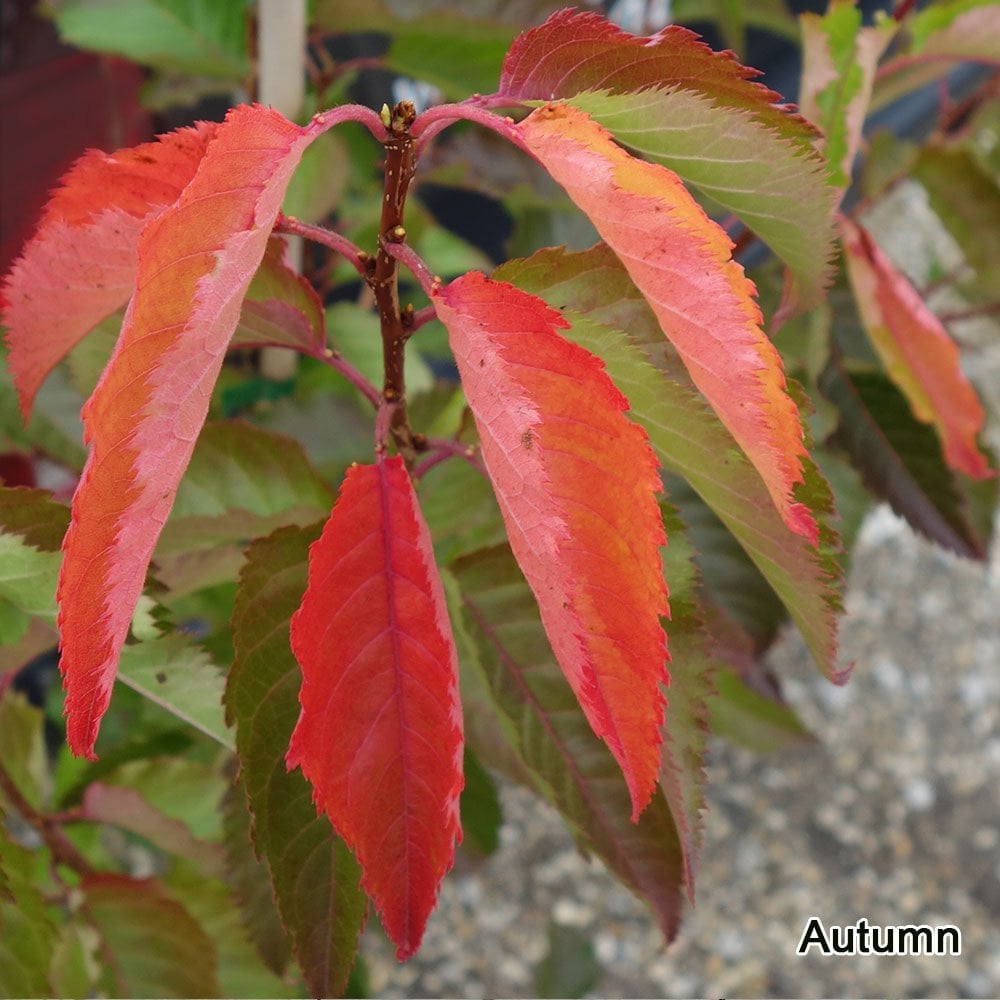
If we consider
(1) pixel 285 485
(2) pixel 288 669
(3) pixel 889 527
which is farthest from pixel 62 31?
(3) pixel 889 527

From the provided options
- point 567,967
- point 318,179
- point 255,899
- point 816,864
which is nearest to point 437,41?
point 318,179

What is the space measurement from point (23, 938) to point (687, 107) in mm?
389

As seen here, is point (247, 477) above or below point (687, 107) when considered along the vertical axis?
below

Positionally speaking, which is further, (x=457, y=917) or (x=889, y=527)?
(x=889, y=527)

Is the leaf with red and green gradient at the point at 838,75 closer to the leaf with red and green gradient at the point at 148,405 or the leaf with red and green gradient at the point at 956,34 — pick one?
the leaf with red and green gradient at the point at 956,34

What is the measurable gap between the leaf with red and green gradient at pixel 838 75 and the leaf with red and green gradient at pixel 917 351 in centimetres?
6

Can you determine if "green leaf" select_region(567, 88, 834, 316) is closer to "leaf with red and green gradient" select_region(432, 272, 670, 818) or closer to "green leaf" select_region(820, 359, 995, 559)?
"leaf with red and green gradient" select_region(432, 272, 670, 818)

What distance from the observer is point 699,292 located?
240 mm

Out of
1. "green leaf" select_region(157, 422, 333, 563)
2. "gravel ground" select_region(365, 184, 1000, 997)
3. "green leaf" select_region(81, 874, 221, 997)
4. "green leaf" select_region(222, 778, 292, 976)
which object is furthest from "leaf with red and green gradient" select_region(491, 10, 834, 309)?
"gravel ground" select_region(365, 184, 1000, 997)

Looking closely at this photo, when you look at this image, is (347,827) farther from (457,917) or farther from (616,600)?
(457,917)

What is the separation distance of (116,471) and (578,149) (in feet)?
0.44

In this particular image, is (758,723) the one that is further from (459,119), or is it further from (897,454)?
(459,119)

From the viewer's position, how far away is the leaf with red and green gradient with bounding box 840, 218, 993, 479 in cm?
45

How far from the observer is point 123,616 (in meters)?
0.23
